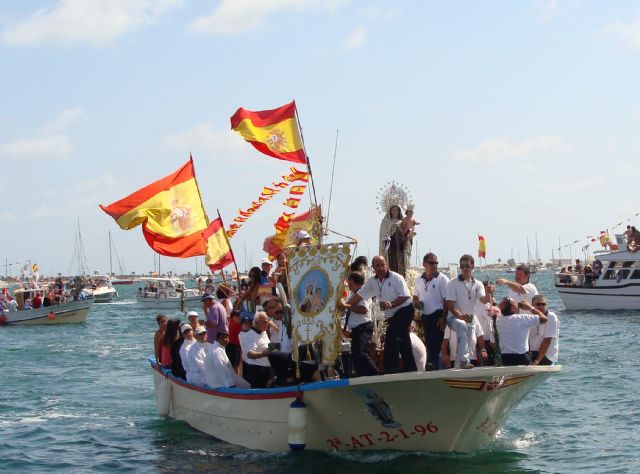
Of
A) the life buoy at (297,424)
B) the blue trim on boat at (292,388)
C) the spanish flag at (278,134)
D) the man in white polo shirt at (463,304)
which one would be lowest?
the life buoy at (297,424)

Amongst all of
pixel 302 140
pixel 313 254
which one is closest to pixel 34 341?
pixel 302 140

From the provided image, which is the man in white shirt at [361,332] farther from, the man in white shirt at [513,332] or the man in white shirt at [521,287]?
the man in white shirt at [521,287]

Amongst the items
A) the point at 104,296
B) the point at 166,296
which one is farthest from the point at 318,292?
the point at 104,296

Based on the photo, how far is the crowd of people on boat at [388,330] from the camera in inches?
499

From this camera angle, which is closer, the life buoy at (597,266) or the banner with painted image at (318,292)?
the banner with painted image at (318,292)

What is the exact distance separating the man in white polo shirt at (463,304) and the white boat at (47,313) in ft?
135

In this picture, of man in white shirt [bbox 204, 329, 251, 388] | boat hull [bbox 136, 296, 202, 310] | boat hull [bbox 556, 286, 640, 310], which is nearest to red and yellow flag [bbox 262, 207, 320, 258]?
man in white shirt [bbox 204, 329, 251, 388]

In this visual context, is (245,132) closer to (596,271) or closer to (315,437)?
(315,437)

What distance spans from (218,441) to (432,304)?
478cm

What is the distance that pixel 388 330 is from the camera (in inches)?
501

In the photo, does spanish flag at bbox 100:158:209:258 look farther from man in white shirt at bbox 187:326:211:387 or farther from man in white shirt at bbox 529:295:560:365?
man in white shirt at bbox 529:295:560:365

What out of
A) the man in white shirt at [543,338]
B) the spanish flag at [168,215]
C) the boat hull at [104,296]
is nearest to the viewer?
the man in white shirt at [543,338]

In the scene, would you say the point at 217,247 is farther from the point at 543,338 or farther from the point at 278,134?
the point at 543,338

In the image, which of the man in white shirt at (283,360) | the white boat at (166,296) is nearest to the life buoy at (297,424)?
the man in white shirt at (283,360)
